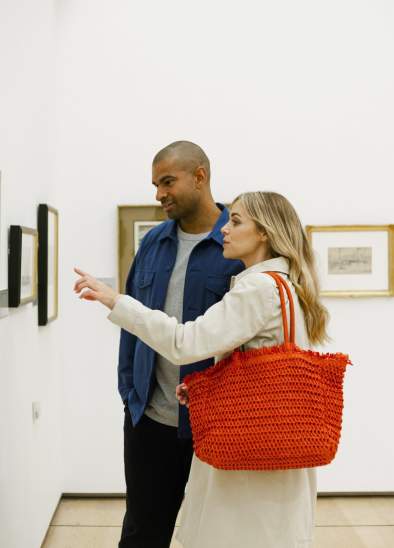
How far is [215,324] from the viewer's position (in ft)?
4.99

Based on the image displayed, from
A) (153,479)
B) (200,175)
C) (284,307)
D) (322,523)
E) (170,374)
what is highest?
(200,175)

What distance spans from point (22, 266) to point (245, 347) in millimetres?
1055

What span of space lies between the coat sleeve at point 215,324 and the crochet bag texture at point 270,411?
0.15 ft

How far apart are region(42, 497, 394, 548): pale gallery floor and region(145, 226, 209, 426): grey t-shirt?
3.87ft

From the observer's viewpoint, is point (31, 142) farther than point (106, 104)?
No

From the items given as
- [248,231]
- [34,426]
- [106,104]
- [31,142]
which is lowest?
[34,426]

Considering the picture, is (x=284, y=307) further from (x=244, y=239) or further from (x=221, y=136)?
(x=221, y=136)

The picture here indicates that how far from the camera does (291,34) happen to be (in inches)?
133

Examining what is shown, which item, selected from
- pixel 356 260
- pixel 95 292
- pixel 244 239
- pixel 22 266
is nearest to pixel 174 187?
pixel 244 239

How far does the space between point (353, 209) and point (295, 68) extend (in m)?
0.82

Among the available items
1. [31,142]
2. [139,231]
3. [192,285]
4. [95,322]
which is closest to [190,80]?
[139,231]

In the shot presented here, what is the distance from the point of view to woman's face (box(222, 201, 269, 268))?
5.38 ft

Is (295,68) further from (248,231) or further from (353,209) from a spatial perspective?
(248,231)

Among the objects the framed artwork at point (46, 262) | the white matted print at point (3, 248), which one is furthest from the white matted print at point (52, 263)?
the white matted print at point (3, 248)
